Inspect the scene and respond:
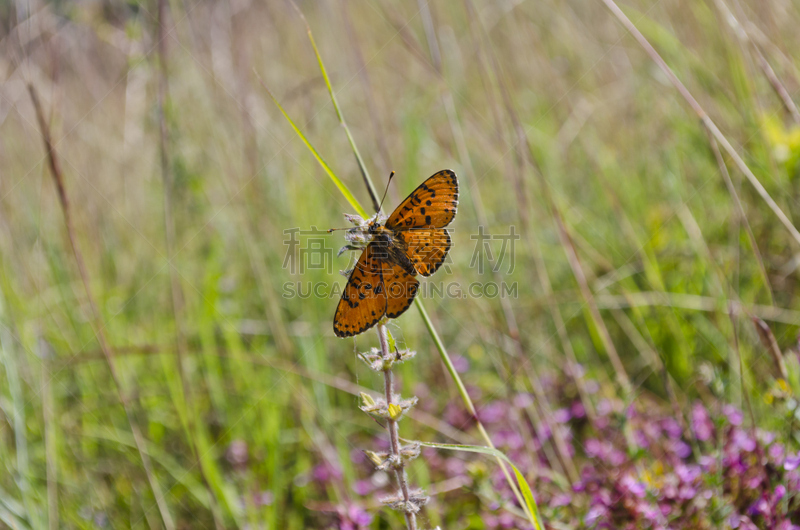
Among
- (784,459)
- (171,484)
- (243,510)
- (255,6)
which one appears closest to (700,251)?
(784,459)

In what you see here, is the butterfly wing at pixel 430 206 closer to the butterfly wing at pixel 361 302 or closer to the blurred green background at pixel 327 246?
the butterfly wing at pixel 361 302

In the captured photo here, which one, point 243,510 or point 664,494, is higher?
point 664,494

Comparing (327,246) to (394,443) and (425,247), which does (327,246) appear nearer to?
(425,247)

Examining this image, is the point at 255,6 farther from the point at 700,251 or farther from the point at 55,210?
the point at 700,251

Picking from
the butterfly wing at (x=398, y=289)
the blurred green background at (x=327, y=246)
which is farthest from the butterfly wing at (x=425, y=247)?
the blurred green background at (x=327, y=246)

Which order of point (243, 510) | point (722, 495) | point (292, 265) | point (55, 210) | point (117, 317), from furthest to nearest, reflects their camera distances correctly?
point (55, 210) < point (292, 265) < point (117, 317) < point (243, 510) < point (722, 495)

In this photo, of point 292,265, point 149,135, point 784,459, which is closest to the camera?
point 784,459

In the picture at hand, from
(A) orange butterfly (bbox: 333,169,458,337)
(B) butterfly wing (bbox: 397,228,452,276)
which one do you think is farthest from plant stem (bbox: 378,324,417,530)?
(B) butterfly wing (bbox: 397,228,452,276)
